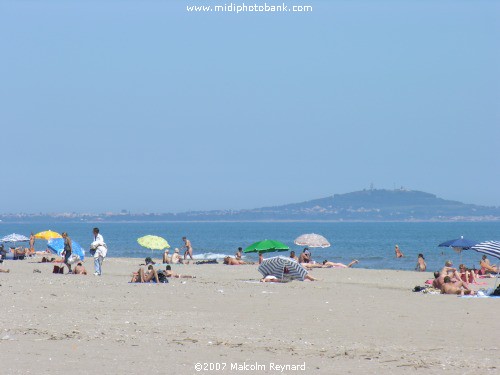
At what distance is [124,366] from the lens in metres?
10.5

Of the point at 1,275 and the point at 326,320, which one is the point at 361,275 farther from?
the point at 326,320

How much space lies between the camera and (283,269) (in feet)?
77.4

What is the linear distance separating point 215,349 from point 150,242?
27.3 meters

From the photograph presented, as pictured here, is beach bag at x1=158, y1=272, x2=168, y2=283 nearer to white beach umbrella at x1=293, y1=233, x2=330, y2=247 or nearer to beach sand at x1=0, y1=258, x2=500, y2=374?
beach sand at x1=0, y1=258, x2=500, y2=374

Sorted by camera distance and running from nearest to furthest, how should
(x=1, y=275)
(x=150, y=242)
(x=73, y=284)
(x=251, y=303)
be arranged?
(x=251, y=303), (x=73, y=284), (x=1, y=275), (x=150, y=242)

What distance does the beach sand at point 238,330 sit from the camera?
423 inches

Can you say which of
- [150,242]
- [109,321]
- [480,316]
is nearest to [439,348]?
[480,316]

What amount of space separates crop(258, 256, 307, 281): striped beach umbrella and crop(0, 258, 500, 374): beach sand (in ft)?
6.22

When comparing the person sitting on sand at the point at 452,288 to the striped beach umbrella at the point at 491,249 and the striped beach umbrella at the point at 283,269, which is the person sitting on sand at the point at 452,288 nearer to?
the striped beach umbrella at the point at 491,249

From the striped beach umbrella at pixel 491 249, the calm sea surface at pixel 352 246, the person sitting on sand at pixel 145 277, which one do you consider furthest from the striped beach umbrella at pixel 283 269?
the calm sea surface at pixel 352 246

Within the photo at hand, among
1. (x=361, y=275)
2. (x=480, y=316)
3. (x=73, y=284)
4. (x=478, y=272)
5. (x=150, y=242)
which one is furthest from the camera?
(x=150, y=242)

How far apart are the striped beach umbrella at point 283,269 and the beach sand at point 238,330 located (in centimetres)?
190

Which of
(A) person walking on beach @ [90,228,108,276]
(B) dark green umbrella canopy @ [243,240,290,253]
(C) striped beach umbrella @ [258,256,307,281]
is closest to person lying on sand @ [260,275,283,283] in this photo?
(C) striped beach umbrella @ [258,256,307,281]

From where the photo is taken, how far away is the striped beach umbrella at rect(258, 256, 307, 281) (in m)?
23.5
